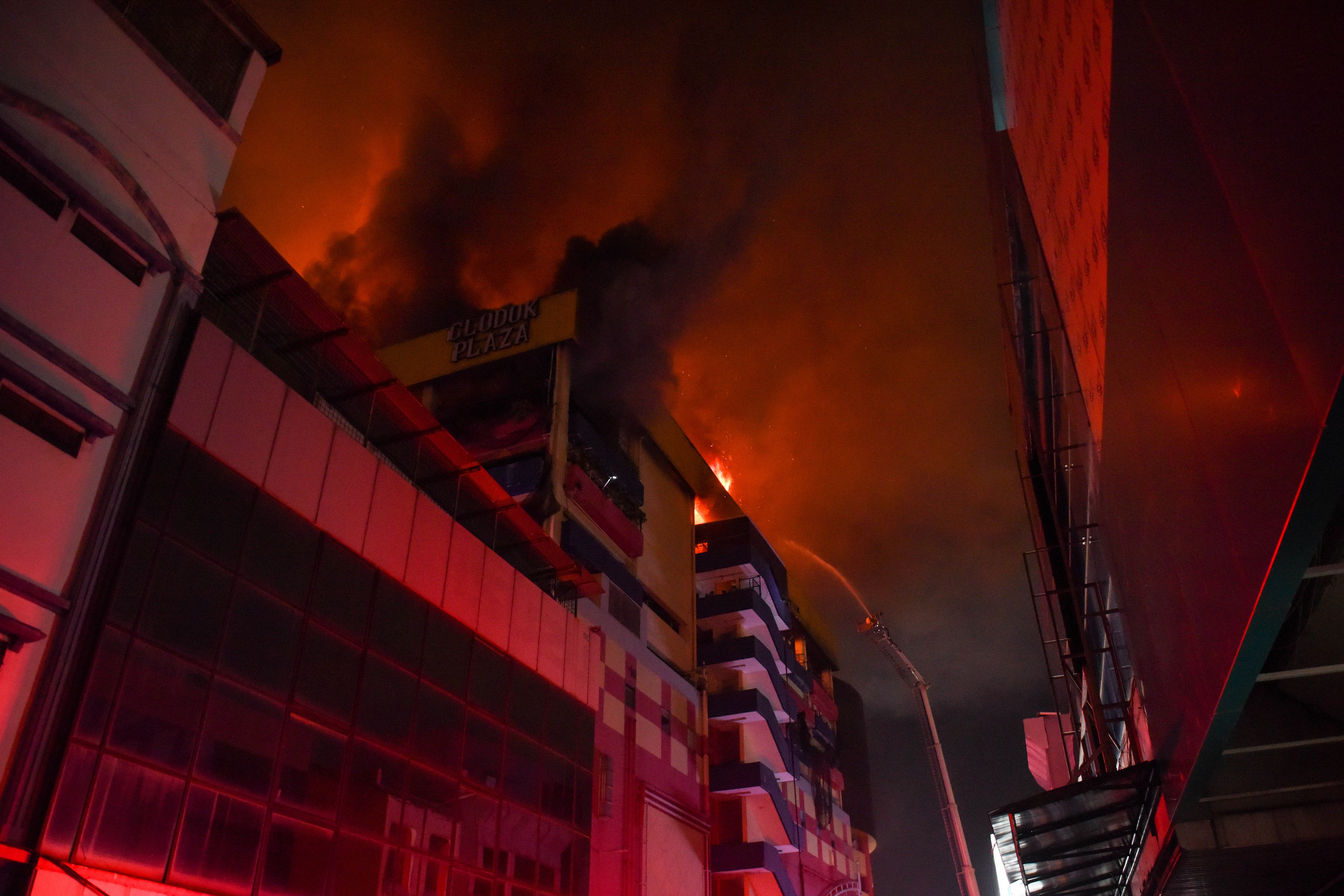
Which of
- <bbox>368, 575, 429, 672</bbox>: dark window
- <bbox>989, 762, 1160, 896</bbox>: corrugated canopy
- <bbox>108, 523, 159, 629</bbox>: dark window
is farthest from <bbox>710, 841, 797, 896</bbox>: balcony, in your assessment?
<bbox>108, 523, 159, 629</bbox>: dark window

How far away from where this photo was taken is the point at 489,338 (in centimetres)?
4484

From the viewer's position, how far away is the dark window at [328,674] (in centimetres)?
1648

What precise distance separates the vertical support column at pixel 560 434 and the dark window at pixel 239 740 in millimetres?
17755

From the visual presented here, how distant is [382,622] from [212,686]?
196 inches

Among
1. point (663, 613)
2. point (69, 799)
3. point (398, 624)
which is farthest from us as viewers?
point (663, 613)

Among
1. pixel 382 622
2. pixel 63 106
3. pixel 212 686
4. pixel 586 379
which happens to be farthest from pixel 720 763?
pixel 63 106

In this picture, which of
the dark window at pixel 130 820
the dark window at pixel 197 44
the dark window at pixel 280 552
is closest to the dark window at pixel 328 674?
the dark window at pixel 280 552

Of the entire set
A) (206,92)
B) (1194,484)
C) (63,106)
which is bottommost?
(1194,484)

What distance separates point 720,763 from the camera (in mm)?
38844

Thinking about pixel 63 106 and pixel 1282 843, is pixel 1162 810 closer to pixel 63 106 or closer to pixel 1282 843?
pixel 1282 843

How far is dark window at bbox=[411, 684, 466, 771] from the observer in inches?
759

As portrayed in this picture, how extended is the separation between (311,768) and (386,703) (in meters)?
2.47

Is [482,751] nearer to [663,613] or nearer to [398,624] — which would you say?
[398,624]

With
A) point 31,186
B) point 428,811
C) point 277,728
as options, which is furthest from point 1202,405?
point 428,811
